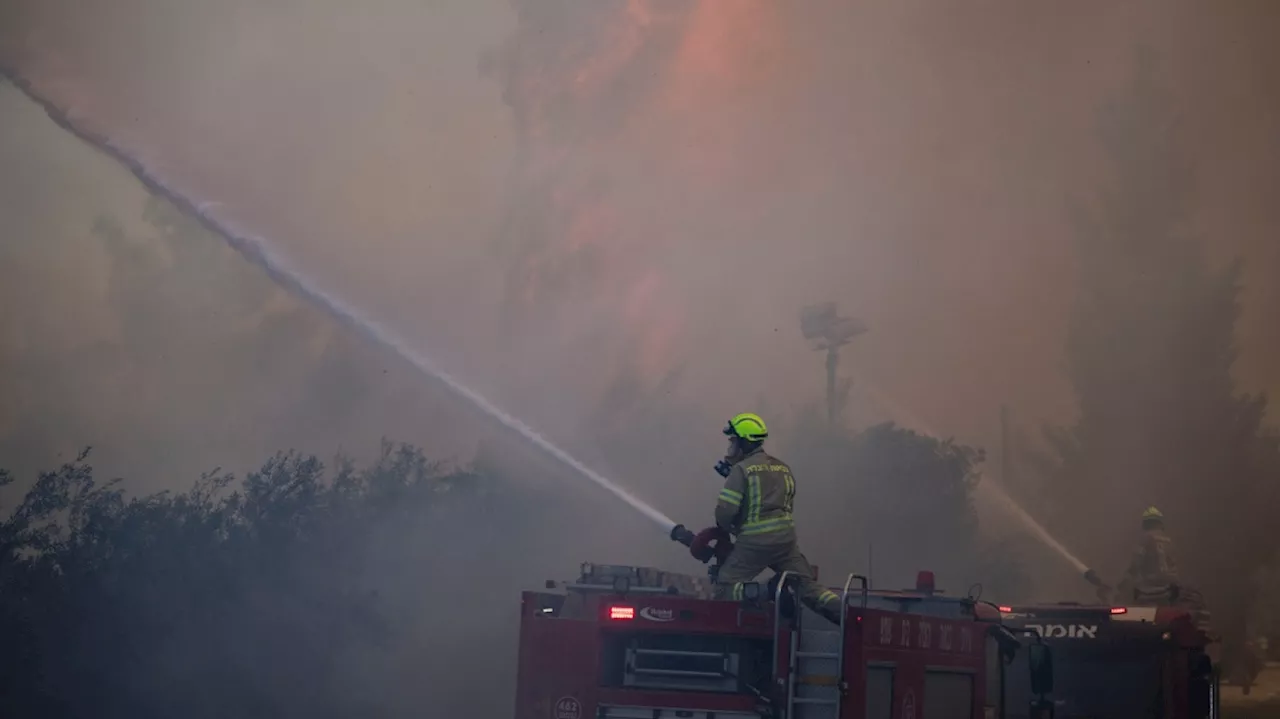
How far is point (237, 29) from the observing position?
1744cm

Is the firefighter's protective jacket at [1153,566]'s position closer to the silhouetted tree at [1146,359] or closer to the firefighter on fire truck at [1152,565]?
the firefighter on fire truck at [1152,565]

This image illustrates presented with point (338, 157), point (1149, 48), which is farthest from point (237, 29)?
point (1149, 48)

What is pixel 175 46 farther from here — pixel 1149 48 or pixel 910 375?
pixel 1149 48

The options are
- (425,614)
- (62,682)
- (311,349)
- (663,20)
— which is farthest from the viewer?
(663,20)

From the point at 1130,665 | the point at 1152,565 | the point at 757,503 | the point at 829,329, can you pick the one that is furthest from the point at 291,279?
the point at 1130,665

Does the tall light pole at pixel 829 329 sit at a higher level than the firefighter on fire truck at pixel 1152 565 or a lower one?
higher

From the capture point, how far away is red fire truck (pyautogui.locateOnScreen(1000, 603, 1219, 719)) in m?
9.91

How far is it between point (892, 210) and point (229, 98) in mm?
10059

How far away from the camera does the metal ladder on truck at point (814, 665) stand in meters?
6.78

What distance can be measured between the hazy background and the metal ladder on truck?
10.6m

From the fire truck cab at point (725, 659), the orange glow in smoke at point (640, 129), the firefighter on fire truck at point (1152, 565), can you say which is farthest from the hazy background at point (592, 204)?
the fire truck cab at point (725, 659)

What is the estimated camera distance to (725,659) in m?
7.44

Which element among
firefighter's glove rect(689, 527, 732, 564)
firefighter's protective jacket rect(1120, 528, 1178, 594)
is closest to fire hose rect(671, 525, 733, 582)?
firefighter's glove rect(689, 527, 732, 564)

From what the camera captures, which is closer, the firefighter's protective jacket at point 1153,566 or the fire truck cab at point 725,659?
the fire truck cab at point 725,659
